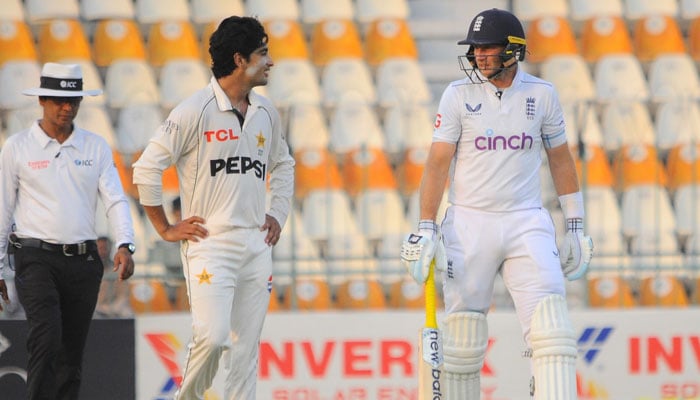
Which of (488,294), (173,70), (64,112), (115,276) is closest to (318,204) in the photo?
(115,276)

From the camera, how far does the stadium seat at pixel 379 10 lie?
34.3 ft

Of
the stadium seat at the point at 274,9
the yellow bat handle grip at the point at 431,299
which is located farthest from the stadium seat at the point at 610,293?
the stadium seat at the point at 274,9

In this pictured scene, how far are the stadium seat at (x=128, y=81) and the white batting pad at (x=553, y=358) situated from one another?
5.28 metres

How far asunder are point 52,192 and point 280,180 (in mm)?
1049

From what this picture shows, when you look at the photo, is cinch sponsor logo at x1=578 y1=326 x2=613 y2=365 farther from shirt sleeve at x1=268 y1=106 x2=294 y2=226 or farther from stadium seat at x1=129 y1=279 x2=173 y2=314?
shirt sleeve at x1=268 y1=106 x2=294 y2=226

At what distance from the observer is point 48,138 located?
18.9ft

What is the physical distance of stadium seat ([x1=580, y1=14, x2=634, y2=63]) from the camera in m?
10.4

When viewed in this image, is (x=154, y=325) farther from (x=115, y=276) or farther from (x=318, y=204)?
(x=318, y=204)

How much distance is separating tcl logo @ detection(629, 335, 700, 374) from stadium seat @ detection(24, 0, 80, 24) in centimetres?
521

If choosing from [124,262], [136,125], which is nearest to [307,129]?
[136,125]

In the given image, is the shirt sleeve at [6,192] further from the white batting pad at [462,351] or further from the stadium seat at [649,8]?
the stadium seat at [649,8]

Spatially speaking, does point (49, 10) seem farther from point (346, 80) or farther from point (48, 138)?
point (48, 138)

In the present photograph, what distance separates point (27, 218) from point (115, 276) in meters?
1.79

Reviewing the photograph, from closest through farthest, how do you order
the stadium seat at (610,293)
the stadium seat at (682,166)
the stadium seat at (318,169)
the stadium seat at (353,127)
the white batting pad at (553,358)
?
the white batting pad at (553,358) → the stadium seat at (610,293) → the stadium seat at (318,169) → the stadium seat at (682,166) → the stadium seat at (353,127)
